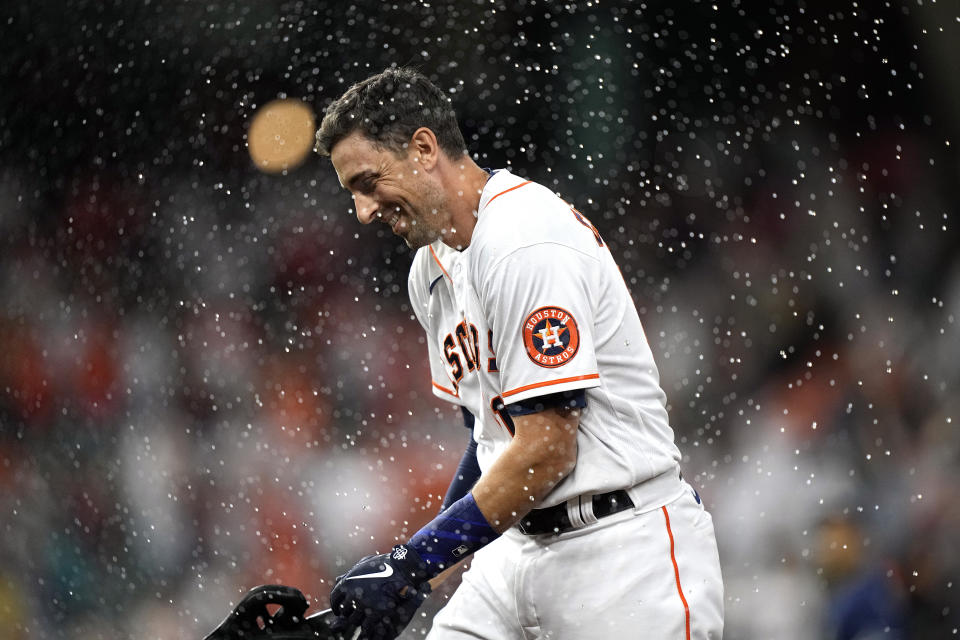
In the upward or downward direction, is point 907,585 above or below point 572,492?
below

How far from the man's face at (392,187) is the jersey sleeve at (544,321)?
261mm

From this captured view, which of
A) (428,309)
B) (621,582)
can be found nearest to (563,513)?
(621,582)

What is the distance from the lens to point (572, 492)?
5.57 feet

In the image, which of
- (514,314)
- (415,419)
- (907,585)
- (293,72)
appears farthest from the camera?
(293,72)

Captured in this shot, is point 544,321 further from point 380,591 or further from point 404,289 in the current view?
point 404,289

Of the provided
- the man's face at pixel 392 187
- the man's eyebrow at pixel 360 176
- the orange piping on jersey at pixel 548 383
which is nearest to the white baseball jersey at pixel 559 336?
the orange piping on jersey at pixel 548 383

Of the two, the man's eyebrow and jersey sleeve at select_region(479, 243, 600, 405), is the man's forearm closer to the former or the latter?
jersey sleeve at select_region(479, 243, 600, 405)

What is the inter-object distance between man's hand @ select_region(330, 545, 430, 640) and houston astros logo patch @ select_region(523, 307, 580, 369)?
1.42ft

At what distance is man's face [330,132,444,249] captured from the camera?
1.83 meters

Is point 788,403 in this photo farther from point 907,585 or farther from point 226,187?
point 226,187

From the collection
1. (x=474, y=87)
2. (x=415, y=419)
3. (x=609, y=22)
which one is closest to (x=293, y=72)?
(x=474, y=87)

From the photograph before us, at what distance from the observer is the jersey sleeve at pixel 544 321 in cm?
161

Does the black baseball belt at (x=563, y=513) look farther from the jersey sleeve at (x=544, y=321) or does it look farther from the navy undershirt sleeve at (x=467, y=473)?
the navy undershirt sleeve at (x=467, y=473)

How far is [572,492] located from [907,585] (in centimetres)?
314
